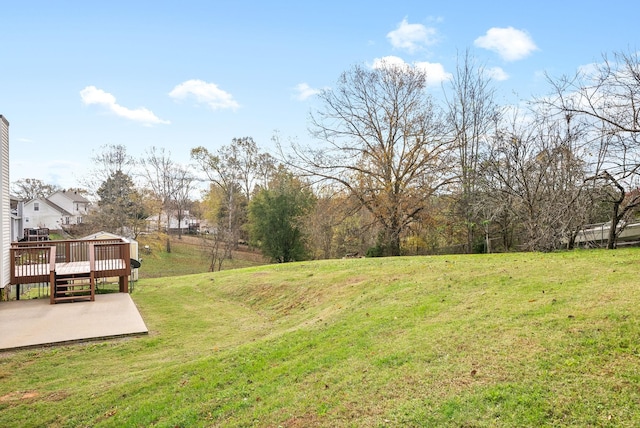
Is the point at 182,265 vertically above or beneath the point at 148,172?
beneath

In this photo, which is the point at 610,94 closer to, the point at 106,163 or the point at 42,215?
the point at 106,163

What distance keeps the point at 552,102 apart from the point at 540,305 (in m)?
5.75

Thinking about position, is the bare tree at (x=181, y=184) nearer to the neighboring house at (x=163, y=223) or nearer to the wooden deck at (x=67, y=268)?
the neighboring house at (x=163, y=223)

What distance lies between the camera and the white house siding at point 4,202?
1087cm

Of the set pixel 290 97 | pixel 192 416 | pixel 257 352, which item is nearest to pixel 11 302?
pixel 257 352

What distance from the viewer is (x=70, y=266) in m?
12.7

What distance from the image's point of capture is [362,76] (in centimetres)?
→ 2044

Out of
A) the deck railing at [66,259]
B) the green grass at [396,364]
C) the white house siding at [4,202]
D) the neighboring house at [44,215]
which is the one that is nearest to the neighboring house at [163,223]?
the neighboring house at [44,215]

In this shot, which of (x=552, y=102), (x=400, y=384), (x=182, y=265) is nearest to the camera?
(x=400, y=384)

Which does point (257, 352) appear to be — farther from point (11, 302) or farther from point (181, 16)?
point (181, 16)

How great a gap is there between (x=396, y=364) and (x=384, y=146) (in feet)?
53.9

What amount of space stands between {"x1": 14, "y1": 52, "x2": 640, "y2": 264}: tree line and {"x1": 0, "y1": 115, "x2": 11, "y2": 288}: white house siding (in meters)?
11.7

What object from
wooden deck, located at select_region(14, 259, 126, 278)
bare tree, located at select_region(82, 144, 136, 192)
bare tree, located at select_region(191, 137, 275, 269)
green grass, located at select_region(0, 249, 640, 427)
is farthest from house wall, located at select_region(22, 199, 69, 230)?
green grass, located at select_region(0, 249, 640, 427)

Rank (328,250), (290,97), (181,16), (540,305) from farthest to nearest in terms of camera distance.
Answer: (328,250)
(290,97)
(181,16)
(540,305)
